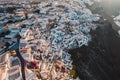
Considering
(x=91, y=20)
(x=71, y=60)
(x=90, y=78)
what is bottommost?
(x=90, y=78)

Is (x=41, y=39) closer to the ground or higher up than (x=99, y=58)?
higher up

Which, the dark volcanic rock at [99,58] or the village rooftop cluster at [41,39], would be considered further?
the dark volcanic rock at [99,58]

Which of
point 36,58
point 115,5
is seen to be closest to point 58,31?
point 36,58

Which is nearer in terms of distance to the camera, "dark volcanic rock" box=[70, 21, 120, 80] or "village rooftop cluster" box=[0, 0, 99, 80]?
"village rooftop cluster" box=[0, 0, 99, 80]

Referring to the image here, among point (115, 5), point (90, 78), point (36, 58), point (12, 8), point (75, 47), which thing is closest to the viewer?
point (36, 58)

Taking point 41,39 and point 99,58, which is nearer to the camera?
point 41,39

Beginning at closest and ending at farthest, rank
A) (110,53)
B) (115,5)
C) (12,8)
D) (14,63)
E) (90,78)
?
(14,63) < (90,78) < (110,53) < (12,8) < (115,5)

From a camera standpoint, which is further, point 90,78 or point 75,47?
point 75,47

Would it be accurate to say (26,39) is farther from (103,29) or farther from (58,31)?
(103,29)
